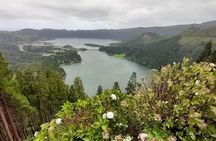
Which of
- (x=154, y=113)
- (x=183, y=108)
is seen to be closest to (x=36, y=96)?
(x=154, y=113)

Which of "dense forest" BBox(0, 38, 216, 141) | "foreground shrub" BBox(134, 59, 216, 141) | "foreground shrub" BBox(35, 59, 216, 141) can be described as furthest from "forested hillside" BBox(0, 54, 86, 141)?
"foreground shrub" BBox(134, 59, 216, 141)

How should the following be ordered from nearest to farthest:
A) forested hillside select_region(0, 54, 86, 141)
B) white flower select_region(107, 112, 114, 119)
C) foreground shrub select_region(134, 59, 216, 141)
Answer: foreground shrub select_region(134, 59, 216, 141), white flower select_region(107, 112, 114, 119), forested hillside select_region(0, 54, 86, 141)

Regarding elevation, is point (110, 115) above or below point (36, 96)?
above

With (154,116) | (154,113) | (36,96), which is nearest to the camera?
(154,116)

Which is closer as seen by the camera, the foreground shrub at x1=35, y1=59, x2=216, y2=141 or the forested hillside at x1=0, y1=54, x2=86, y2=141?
the foreground shrub at x1=35, y1=59, x2=216, y2=141

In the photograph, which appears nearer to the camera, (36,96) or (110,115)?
(110,115)

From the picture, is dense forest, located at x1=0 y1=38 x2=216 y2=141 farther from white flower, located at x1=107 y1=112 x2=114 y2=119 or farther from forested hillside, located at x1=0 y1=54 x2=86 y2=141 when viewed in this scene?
forested hillside, located at x1=0 y1=54 x2=86 y2=141

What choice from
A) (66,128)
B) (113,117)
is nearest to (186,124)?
(113,117)

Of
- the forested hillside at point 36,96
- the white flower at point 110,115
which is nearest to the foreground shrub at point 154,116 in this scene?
the white flower at point 110,115

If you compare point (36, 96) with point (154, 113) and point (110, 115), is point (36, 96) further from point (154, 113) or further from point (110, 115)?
point (154, 113)

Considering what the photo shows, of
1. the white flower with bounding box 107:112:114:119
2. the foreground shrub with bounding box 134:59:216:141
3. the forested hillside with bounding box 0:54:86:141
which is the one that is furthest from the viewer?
the forested hillside with bounding box 0:54:86:141

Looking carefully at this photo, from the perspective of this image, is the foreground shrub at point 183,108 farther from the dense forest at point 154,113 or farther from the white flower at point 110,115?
the white flower at point 110,115

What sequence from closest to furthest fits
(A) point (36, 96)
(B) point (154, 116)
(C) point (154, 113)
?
1. (B) point (154, 116)
2. (C) point (154, 113)
3. (A) point (36, 96)

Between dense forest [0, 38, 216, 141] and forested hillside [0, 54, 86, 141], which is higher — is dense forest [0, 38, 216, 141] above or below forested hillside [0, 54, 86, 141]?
above
